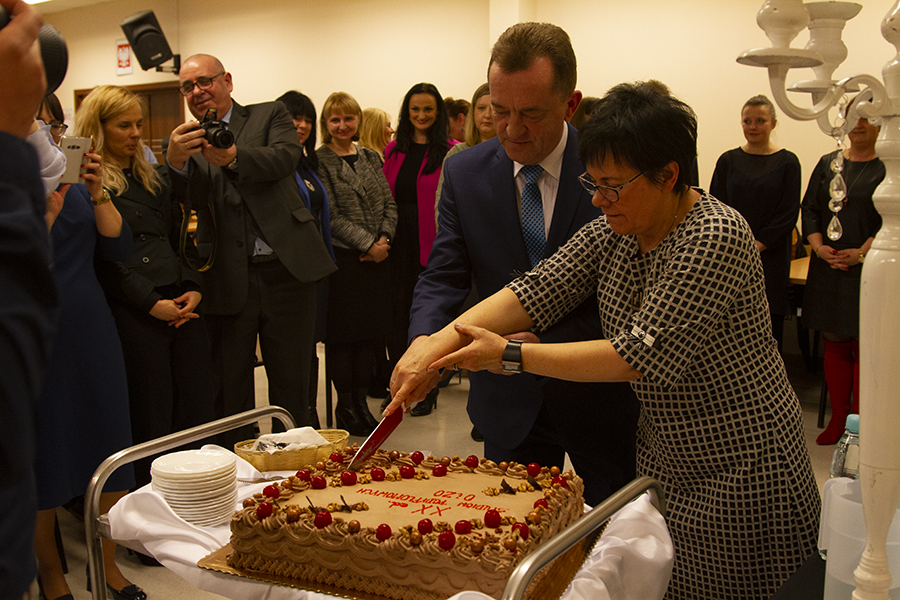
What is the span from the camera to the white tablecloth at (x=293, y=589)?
122cm

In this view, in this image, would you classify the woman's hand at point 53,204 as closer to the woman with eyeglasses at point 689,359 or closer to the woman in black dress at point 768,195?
the woman with eyeglasses at point 689,359

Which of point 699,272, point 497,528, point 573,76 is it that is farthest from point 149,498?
point 573,76

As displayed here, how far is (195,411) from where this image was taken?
2.89 metres

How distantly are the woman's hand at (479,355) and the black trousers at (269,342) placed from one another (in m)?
1.91

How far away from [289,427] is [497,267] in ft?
2.27

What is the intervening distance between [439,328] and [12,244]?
1.22 m

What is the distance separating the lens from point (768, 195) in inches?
187

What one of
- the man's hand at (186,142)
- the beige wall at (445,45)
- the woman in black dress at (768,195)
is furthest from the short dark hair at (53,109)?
the beige wall at (445,45)

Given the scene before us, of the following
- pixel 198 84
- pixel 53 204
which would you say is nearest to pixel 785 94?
pixel 53 204

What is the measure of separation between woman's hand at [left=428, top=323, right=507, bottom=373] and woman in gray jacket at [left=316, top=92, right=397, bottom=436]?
108 inches

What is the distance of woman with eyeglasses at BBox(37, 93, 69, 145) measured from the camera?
231cm

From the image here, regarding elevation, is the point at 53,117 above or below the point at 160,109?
below

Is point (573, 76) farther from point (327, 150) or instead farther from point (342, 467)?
point (327, 150)

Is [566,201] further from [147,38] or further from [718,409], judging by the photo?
[147,38]
